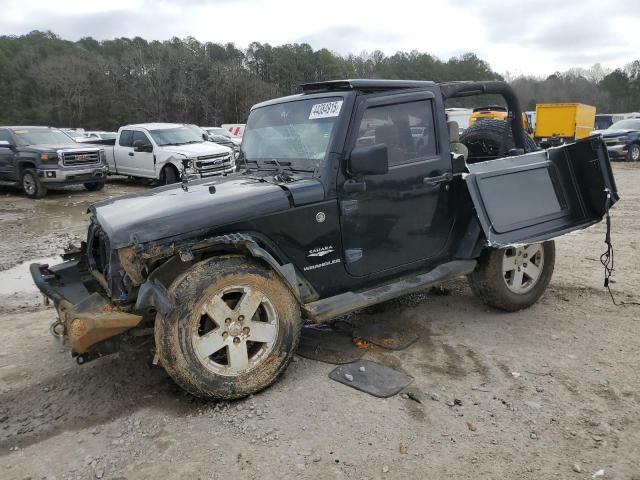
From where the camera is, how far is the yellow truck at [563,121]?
2072 cm

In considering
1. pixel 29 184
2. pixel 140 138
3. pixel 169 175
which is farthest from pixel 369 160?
pixel 29 184

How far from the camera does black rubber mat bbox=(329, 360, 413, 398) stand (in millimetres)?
3494

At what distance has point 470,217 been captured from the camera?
447 cm

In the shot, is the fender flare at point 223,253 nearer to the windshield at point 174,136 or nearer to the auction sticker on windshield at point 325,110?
the auction sticker on windshield at point 325,110

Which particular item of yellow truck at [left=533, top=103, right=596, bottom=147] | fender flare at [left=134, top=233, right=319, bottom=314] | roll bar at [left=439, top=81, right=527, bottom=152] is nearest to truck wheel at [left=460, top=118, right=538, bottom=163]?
roll bar at [left=439, top=81, right=527, bottom=152]

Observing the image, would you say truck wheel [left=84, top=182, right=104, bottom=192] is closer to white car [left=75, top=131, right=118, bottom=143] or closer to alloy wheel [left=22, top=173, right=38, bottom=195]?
alloy wheel [left=22, top=173, right=38, bottom=195]

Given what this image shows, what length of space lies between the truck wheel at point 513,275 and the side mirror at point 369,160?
158 cm

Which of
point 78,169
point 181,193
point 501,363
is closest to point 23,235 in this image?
point 78,169

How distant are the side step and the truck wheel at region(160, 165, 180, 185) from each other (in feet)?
36.0

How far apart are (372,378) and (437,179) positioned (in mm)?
1687

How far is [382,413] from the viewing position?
3.22 meters

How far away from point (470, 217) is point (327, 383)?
195 centimetres

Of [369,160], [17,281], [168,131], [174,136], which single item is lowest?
[17,281]

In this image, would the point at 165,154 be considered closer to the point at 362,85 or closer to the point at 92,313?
the point at 362,85
